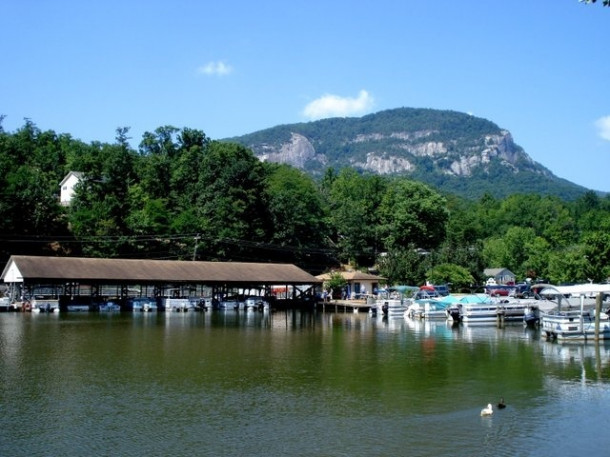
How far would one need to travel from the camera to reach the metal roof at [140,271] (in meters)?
60.9

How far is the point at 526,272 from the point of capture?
96.4 m

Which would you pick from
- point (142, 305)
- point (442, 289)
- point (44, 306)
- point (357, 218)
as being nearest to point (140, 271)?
point (142, 305)

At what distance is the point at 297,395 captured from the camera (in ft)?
79.7

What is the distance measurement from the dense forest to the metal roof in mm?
9274

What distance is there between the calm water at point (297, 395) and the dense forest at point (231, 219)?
1441 inches

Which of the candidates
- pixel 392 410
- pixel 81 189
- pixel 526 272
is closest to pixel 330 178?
pixel 526 272

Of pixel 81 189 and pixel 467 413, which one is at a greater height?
pixel 81 189

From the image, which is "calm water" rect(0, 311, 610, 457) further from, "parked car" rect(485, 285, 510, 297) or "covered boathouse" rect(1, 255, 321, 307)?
"parked car" rect(485, 285, 510, 297)

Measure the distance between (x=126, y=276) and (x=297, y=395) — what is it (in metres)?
44.0

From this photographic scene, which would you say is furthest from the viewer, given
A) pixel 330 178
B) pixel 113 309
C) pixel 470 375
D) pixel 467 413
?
pixel 330 178

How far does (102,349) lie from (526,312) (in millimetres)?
31957

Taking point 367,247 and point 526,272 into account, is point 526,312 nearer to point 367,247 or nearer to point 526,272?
point 526,272

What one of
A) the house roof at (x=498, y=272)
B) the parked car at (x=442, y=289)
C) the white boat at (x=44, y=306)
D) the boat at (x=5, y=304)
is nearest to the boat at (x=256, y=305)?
the parked car at (x=442, y=289)

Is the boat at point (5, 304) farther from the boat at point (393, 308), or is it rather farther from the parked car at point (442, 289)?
the parked car at point (442, 289)
